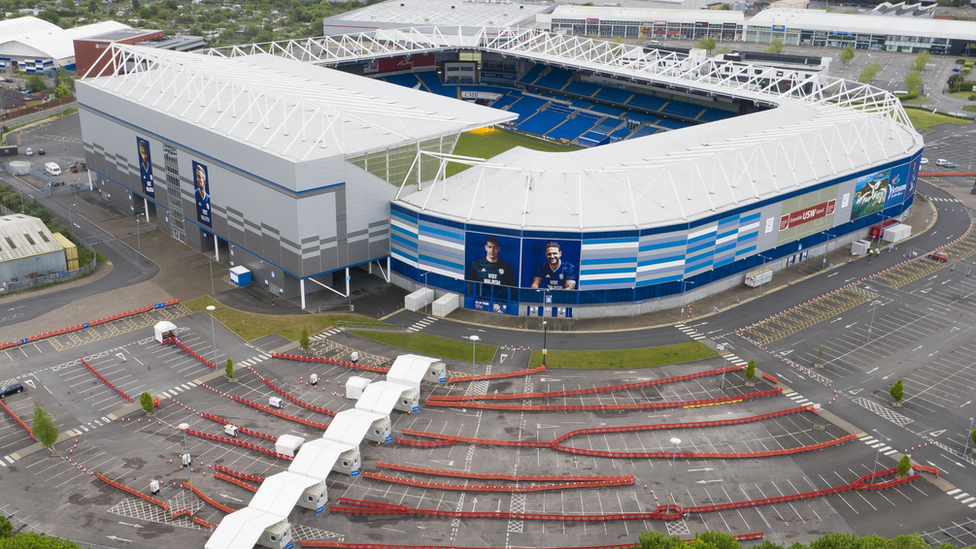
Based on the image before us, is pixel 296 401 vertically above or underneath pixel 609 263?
underneath

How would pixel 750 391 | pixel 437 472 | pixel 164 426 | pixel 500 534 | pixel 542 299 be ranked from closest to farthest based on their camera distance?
pixel 500 534 → pixel 437 472 → pixel 164 426 → pixel 750 391 → pixel 542 299

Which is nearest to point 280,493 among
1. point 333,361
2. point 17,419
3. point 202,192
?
point 333,361

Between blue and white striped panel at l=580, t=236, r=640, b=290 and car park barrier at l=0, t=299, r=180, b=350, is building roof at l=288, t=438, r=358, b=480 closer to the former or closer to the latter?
blue and white striped panel at l=580, t=236, r=640, b=290

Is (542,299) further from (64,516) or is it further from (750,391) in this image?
(64,516)

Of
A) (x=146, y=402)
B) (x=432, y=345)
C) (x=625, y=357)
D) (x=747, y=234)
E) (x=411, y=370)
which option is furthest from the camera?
(x=747, y=234)

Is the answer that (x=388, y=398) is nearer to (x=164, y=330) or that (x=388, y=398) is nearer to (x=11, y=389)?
(x=164, y=330)

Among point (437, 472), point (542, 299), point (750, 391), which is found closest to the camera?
point (437, 472)

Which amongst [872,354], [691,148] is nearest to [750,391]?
[872,354]
